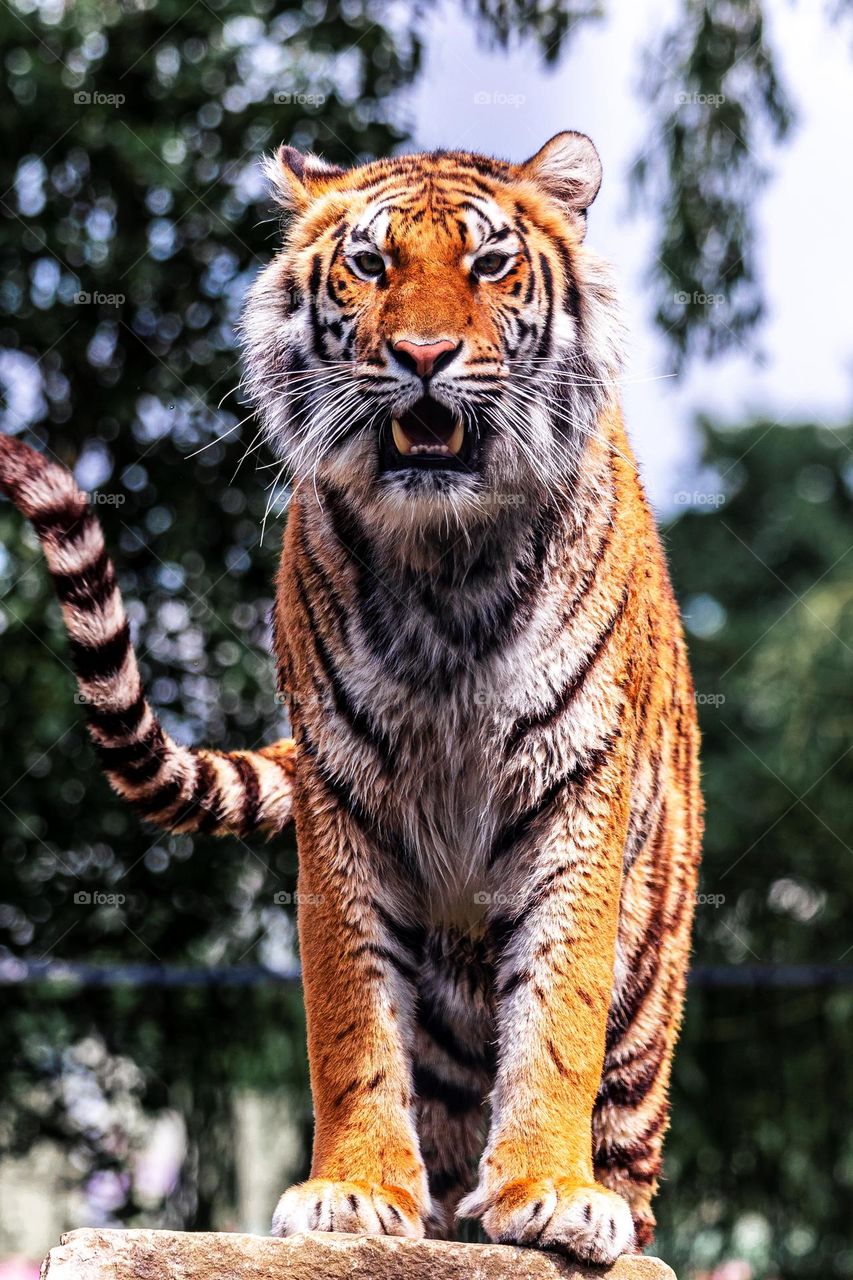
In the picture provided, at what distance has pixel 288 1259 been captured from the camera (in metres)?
2.46

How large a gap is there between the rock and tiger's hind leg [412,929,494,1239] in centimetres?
46

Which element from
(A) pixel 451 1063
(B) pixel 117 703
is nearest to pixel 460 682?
(B) pixel 117 703

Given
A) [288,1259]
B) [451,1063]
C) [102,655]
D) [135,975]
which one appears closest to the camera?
[288,1259]

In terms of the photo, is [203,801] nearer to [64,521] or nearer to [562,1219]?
[64,521]

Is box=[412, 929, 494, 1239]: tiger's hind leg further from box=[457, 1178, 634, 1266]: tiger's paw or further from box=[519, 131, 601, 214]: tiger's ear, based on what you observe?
box=[519, 131, 601, 214]: tiger's ear

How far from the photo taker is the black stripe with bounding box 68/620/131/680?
9.92 feet

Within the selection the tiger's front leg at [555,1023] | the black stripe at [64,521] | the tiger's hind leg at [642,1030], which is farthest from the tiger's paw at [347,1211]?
the black stripe at [64,521]

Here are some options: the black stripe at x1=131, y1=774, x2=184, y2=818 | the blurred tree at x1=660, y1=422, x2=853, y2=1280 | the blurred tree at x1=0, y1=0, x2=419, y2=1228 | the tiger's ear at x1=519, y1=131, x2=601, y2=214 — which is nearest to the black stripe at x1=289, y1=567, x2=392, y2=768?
the black stripe at x1=131, y1=774, x2=184, y2=818

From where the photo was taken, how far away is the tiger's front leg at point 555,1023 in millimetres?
2512

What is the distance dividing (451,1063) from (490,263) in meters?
1.55

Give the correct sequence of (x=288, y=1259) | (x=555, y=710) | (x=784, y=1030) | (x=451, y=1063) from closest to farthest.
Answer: (x=288, y=1259) < (x=555, y=710) < (x=451, y=1063) < (x=784, y=1030)

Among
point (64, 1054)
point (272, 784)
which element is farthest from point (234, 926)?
point (272, 784)

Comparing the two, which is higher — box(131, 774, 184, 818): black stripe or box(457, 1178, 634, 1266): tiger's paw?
box(131, 774, 184, 818): black stripe

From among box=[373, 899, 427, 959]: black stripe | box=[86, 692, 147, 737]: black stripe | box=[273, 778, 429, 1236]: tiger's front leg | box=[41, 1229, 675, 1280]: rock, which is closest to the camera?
box=[41, 1229, 675, 1280]: rock
